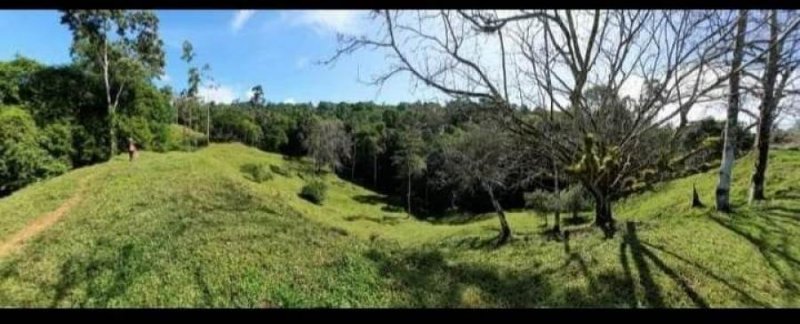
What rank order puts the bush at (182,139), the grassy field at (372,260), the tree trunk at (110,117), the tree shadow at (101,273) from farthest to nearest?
the bush at (182,139) < the tree trunk at (110,117) < the tree shadow at (101,273) < the grassy field at (372,260)

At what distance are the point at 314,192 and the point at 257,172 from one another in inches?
62.9

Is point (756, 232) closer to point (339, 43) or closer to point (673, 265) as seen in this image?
point (673, 265)

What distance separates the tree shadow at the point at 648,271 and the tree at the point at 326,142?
1256 cm

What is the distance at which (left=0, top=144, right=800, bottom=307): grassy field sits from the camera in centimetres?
468

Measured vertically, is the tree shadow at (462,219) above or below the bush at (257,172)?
below

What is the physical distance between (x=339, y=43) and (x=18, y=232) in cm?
485

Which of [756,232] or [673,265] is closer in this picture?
[673,265]

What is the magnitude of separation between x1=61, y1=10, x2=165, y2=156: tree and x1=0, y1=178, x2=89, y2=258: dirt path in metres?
4.87

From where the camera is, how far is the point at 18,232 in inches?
273

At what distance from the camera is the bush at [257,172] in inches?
509

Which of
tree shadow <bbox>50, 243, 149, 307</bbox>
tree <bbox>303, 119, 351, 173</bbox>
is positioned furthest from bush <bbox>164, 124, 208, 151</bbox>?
tree shadow <bbox>50, 243, 149, 307</bbox>

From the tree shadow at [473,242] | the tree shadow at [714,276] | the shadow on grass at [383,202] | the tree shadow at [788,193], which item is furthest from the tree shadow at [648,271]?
the shadow on grass at [383,202]

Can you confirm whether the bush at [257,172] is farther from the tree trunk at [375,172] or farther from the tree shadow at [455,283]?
the tree shadow at [455,283]

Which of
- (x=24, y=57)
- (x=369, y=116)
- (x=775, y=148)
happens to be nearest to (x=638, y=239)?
(x=775, y=148)
